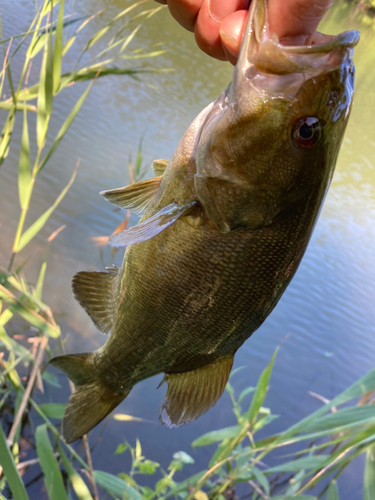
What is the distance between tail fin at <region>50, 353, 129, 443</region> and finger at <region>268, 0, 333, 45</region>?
4.84 feet

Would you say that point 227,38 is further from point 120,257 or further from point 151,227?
point 120,257

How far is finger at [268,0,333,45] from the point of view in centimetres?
116

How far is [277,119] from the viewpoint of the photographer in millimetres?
1337

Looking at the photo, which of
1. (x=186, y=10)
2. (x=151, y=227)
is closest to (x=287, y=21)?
Answer: (x=186, y=10)

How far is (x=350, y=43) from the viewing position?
3.92 ft

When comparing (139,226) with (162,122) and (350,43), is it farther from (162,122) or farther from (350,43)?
(162,122)

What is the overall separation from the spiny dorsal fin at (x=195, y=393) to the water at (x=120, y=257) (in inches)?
95.3

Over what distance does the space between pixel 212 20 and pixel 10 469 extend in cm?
157

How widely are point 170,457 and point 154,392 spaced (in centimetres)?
69

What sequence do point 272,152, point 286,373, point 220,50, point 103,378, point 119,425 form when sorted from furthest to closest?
point 286,373
point 119,425
point 103,378
point 220,50
point 272,152

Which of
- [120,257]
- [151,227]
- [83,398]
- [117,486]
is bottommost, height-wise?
[117,486]

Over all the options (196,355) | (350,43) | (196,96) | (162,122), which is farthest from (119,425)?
(196,96)

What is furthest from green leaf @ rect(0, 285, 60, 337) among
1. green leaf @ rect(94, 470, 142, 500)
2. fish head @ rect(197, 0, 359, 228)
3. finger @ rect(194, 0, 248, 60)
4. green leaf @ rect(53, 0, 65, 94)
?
finger @ rect(194, 0, 248, 60)

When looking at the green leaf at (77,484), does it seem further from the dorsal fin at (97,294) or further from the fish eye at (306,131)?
the fish eye at (306,131)
